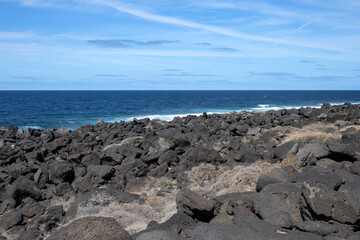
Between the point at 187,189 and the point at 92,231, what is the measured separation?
2.34m

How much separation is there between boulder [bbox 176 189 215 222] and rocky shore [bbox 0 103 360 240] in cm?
2

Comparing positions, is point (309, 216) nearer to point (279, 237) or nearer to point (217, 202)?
point (279, 237)

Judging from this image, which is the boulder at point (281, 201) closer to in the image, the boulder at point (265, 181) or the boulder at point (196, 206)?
the boulder at point (265, 181)

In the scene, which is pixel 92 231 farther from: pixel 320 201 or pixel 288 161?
pixel 288 161

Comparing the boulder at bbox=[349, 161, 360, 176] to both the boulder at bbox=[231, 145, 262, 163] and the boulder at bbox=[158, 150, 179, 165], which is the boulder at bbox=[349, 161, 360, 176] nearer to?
the boulder at bbox=[231, 145, 262, 163]

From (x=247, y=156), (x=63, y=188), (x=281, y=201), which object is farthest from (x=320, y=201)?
(x=63, y=188)

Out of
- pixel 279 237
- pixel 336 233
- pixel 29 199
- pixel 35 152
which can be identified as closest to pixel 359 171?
pixel 336 233

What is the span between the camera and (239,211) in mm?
6723

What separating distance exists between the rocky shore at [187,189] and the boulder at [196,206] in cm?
2

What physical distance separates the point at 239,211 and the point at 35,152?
42.2 ft

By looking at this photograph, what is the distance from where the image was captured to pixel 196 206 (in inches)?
273

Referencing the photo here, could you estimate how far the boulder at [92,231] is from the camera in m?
5.62

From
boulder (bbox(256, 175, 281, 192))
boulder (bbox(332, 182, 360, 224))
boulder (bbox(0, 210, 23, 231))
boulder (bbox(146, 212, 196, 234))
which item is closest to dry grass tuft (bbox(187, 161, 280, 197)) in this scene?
boulder (bbox(256, 175, 281, 192))

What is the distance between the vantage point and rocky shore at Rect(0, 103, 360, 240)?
6094mm
